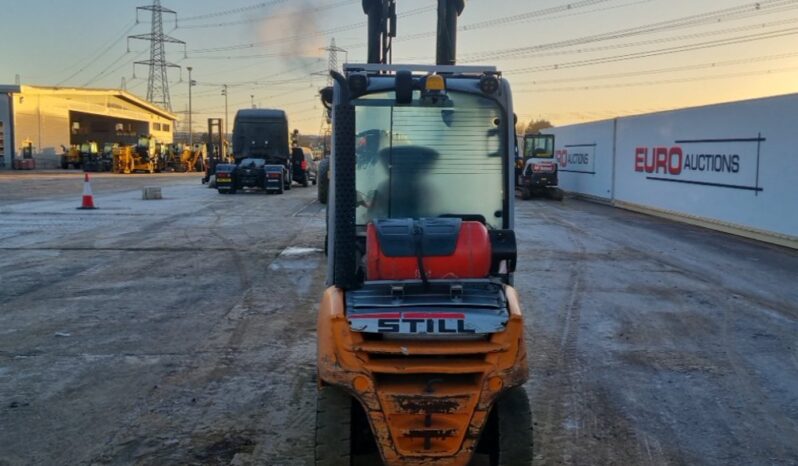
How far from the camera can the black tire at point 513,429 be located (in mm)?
3742

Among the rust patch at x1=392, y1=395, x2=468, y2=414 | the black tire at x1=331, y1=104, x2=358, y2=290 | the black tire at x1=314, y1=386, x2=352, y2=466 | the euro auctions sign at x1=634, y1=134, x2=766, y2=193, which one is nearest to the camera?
the rust patch at x1=392, y1=395, x2=468, y2=414

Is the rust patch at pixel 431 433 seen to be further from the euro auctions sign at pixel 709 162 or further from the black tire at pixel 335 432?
the euro auctions sign at pixel 709 162

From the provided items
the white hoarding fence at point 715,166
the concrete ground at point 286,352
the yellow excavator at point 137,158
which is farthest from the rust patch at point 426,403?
the yellow excavator at point 137,158

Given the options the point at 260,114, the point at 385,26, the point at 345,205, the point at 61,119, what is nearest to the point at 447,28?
the point at 385,26

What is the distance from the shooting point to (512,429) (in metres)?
3.77

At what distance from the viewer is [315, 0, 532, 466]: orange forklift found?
3531 millimetres

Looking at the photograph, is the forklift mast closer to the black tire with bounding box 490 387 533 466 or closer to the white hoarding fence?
the black tire with bounding box 490 387 533 466

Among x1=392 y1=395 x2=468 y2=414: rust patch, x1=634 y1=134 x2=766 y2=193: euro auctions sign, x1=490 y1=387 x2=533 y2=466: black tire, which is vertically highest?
x1=634 y1=134 x2=766 y2=193: euro auctions sign

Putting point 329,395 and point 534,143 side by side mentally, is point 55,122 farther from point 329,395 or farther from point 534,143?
point 329,395

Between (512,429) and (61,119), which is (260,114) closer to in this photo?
(512,429)

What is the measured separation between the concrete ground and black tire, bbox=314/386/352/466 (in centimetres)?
90

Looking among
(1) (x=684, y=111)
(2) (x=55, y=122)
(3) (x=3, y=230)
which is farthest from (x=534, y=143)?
(2) (x=55, y=122)

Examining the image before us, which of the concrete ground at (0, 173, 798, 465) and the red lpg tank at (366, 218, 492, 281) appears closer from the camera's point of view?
the red lpg tank at (366, 218, 492, 281)

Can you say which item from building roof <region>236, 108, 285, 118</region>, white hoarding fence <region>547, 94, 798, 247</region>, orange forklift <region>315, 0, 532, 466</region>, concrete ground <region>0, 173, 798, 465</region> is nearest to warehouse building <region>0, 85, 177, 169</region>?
building roof <region>236, 108, 285, 118</region>
